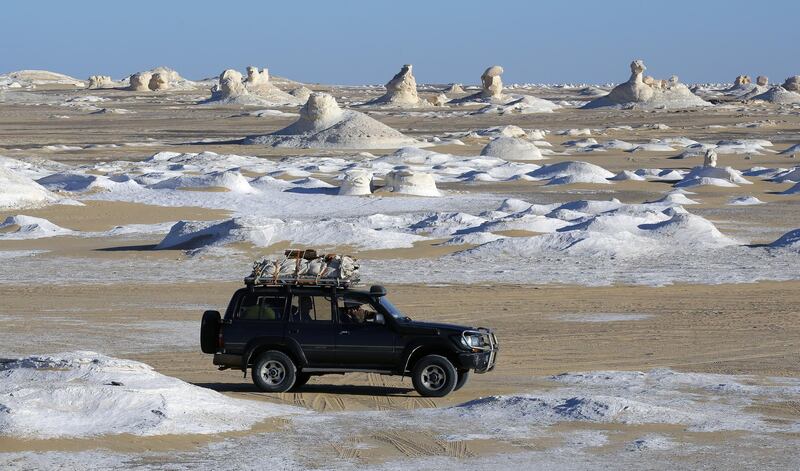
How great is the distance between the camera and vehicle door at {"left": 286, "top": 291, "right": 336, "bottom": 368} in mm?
12352

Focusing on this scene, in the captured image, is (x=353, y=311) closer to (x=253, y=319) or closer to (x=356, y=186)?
(x=253, y=319)

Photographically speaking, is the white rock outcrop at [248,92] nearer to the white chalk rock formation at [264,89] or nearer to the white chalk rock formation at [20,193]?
the white chalk rock formation at [264,89]

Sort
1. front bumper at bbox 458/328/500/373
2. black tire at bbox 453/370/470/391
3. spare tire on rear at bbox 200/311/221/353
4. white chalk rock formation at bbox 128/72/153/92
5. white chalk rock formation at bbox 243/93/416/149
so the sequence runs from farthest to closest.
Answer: white chalk rock formation at bbox 128/72/153/92
white chalk rock formation at bbox 243/93/416/149
spare tire on rear at bbox 200/311/221/353
black tire at bbox 453/370/470/391
front bumper at bbox 458/328/500/373

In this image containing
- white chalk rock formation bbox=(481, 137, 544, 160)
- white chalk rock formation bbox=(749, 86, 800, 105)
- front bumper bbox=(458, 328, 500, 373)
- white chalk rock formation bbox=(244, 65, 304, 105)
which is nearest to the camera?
front bumper bbox=(458, 328, 500, 373)

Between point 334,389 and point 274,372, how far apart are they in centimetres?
78

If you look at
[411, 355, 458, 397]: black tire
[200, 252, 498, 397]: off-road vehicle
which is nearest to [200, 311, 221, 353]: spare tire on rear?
[200, 252, 498, 397]: off-road vehicle

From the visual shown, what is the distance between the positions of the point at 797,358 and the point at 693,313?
12.0 ft

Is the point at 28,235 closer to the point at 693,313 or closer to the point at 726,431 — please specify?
the point at 693,313

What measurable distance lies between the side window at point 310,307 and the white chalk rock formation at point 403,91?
283 feet

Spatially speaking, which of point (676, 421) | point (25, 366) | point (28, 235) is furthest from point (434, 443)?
point (28, 235)

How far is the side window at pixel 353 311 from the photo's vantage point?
12414mm

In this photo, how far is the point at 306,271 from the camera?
1277 cm

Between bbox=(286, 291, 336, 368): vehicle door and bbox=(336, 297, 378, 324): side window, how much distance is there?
0.08 meters

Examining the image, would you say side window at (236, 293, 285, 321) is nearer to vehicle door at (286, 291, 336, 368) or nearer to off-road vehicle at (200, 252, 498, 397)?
off-road vehicle at (200, 252, 498, 397)
